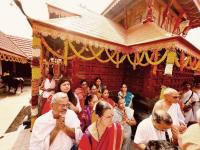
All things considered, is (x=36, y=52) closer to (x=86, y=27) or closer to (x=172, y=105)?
(x=86, y=27)

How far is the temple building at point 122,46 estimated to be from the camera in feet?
17.0

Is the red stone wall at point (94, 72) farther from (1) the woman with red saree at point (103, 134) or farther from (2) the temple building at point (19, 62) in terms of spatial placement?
(2) the temple building at point (19, 62)

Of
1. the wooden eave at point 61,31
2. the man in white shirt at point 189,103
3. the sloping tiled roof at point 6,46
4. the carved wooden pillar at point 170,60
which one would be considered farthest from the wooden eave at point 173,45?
the sloping tiled roof at point 6,46

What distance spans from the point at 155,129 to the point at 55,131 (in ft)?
4.85

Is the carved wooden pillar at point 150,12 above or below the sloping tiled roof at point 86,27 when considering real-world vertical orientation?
above

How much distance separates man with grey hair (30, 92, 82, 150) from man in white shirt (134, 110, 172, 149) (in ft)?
3.32

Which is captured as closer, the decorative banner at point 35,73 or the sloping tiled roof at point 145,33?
the decorative banner at point 35,73

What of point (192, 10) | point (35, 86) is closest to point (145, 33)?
point (192, 10)

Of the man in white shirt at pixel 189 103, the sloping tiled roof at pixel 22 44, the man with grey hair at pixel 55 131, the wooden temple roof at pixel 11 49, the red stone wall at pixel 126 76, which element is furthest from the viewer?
the sloping tiled roof at pixel 22 44

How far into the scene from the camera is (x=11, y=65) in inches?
731

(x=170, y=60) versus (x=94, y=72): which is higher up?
(x=170, y=60)

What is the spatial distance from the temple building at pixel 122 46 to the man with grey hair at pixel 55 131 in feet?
9.44

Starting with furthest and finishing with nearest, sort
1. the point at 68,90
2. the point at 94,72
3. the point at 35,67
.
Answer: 1. the point at 94,72
2. the point at 35,67
3. the point at 68,90

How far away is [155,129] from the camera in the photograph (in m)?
2.51
